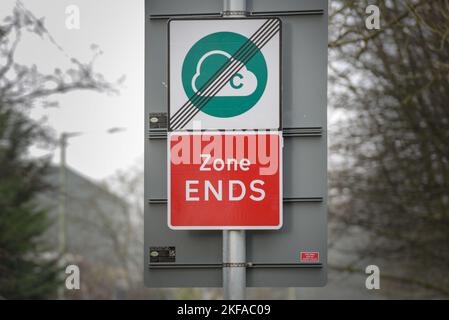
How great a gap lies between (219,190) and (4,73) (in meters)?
7.07

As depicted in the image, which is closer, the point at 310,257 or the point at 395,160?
Result: the point at 310,257

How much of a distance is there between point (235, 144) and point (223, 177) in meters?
0.18

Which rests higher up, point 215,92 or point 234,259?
point 215,92

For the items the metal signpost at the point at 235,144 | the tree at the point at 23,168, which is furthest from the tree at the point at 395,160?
the metal signpost at the point at 235,144

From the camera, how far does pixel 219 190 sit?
498 cm

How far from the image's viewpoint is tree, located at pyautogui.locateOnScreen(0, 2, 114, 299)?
36.3ft

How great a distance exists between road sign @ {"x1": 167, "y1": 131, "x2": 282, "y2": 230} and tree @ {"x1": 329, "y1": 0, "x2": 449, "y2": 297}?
11.0 metres

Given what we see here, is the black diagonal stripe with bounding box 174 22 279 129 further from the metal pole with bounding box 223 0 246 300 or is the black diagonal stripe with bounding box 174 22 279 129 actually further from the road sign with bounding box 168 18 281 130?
the metal pole with bounding box 223 0 246 300

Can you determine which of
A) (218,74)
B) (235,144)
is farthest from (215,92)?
(235,144)

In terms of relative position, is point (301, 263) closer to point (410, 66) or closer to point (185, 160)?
point (185, 160)

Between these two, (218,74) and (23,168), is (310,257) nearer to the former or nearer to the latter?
(218,74)

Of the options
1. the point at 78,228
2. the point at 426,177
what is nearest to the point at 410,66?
the point at 426,177

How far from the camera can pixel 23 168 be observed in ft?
71.8

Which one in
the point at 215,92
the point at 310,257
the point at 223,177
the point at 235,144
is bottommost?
the point at 310,257
